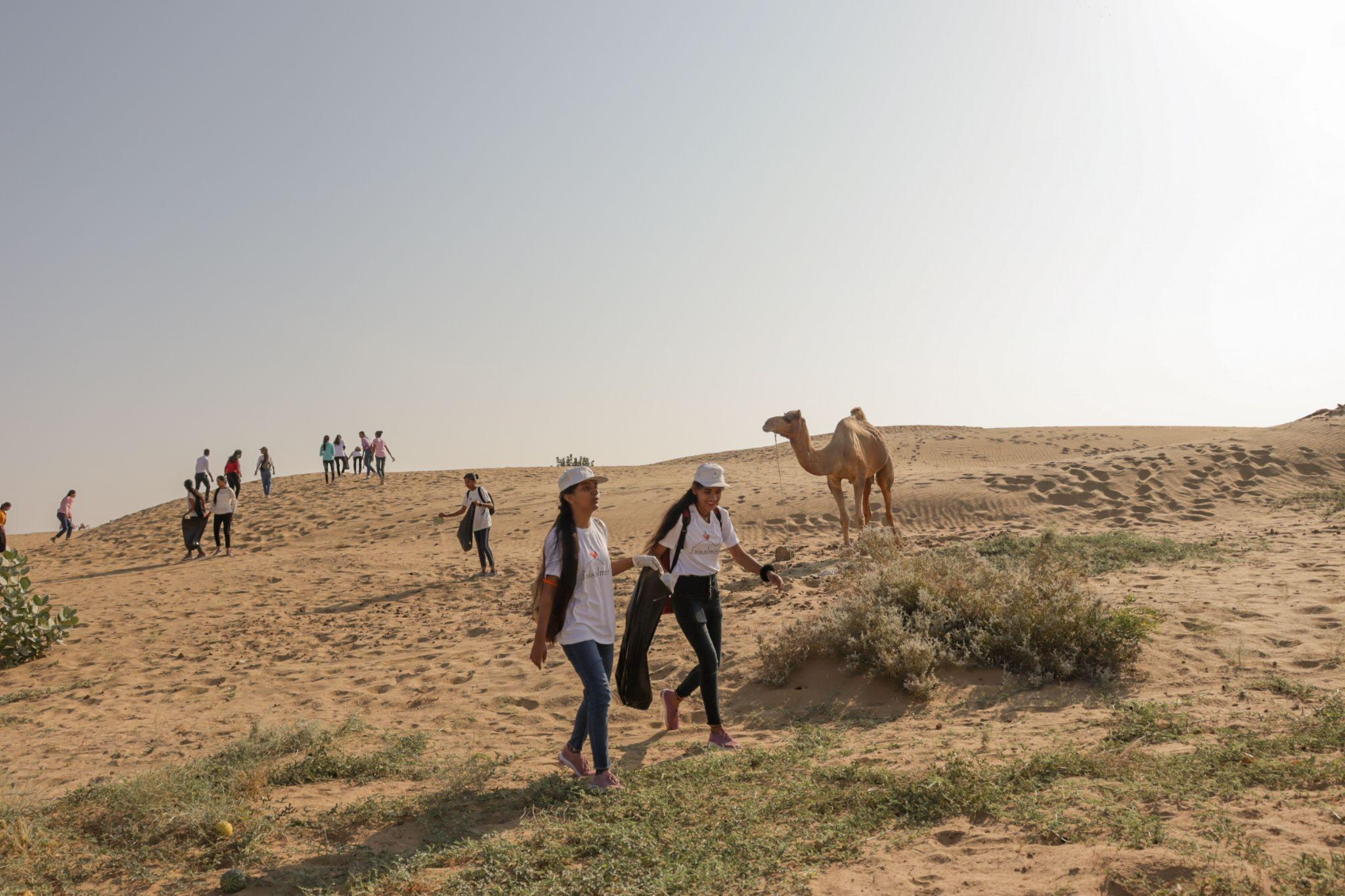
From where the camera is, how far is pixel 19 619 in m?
10.2

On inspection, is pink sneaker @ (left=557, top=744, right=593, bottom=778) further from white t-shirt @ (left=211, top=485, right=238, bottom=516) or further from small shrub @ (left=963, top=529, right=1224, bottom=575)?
white t-shirt @ (left=211, top=485, right=238, bottom=516)

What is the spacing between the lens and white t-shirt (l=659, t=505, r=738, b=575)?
6.31m

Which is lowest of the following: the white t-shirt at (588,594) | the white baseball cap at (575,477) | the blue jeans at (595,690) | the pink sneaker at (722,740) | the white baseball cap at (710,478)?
the pink sneaker at (722,740)

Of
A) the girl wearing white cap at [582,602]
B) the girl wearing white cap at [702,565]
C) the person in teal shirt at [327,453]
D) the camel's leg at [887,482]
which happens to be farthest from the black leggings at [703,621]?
the person in teal shirt at [327,453]

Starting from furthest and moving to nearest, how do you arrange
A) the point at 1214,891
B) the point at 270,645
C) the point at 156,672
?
the point at 270,645 → the point at 156,672 → the point at 1214,891

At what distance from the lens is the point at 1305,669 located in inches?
271

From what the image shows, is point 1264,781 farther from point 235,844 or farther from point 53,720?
point 53,720

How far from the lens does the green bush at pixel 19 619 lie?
10.2 metres

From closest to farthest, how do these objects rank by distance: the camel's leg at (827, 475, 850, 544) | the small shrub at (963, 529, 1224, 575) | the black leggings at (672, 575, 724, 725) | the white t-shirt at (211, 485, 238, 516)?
the black leggings at (672, 575, 724, 725), the small shrub at (963, 529, 1224, 575), the camel's leg at (827, 475, 850, 544), the white t-shirt at (211, 485, 238, 516)

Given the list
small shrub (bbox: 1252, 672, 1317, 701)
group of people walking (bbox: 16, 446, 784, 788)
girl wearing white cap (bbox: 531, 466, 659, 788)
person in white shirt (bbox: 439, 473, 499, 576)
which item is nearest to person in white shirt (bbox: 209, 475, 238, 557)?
Answer: person in white shirt (bbox: 439, 473, 499, 576)

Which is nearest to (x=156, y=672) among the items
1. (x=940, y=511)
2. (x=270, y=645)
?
(x=270, y=645)

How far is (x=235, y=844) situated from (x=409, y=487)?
26599 millimetres

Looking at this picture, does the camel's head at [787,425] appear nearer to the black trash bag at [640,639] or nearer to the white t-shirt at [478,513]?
the white t-shirt at [478,513]

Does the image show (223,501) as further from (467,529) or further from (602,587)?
(602,587)
